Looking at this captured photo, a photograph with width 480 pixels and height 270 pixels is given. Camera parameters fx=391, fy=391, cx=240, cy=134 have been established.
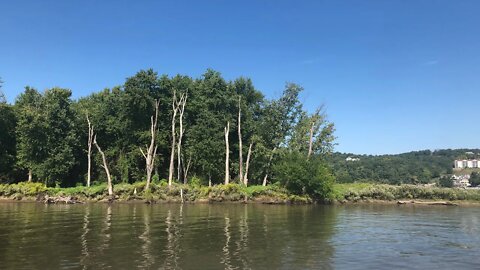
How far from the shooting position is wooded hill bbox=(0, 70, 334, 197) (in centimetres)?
5591

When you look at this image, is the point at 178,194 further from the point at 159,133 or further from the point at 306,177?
the point at 306,177

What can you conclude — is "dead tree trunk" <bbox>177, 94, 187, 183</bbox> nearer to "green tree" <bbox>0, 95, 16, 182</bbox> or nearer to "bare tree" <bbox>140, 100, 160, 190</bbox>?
"bare tree" <bbox>140, 100, 160, 190</bbox>

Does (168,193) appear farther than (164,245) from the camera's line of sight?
Yes

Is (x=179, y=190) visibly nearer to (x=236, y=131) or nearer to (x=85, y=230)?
(x=236, y=131)

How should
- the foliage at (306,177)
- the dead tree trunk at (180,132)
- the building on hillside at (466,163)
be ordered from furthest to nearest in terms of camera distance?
the building on hillside at (466,163) → the dead tree trunk at (180,132) → the foliage at (306,177)

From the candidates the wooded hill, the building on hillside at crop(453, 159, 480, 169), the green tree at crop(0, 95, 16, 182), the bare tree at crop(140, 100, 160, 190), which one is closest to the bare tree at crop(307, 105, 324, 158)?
the wooded hill

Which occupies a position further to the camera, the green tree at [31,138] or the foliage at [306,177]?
the green tree at [31,138]

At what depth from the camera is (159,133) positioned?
58.2 metres

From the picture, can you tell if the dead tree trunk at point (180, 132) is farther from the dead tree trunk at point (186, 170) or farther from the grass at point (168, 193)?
the grass at point (168, 193)

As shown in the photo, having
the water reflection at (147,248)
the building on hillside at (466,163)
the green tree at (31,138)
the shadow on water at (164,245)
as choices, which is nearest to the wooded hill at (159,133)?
the green tree at (31,138)

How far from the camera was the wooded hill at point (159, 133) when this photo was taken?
55906mm

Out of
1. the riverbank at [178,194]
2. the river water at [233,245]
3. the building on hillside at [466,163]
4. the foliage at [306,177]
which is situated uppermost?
the building on hillside at [466,163]

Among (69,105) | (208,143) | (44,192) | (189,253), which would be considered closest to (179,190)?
(208,143)

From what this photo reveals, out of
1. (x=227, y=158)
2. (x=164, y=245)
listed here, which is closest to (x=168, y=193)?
(x=227, y=158)
